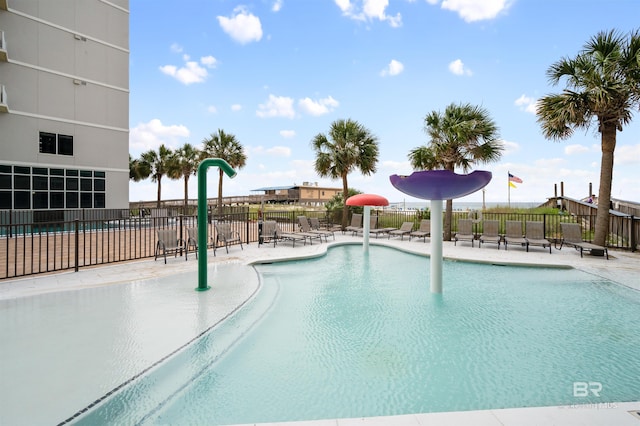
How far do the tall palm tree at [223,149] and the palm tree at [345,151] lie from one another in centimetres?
1218

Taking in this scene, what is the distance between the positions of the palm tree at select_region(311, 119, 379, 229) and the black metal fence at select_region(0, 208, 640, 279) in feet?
9.19

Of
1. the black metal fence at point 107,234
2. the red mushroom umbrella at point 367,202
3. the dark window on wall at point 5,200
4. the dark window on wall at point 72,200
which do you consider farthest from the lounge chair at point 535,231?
the dark window on wall at point 5,200

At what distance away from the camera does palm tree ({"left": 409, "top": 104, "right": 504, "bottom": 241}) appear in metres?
13.7

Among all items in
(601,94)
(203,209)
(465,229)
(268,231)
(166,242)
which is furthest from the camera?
(465,229)

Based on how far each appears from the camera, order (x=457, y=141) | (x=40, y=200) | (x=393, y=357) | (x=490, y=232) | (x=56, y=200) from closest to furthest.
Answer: (x=393, y=357) → (x=490, y=232) → (x=457, y=141) → (x=40, y=200) → (x=56, y=200)

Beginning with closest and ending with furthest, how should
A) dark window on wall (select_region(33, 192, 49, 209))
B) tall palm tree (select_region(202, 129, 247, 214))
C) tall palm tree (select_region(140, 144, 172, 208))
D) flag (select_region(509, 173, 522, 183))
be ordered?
1. dark window on wall (select_region(33, 192, 49, 209))
2. flag (select_region(509, 173, 522, 183))
3. tall palm tree (select_region(202, 129, 247, 214))
4. tall palm tree (select_region(140, 144, 172, 208))

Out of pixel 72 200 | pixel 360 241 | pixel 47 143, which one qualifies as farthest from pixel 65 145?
pixel 360 241

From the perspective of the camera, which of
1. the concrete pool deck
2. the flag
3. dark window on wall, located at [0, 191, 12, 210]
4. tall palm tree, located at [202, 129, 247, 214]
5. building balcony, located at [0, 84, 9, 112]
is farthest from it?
tall palm tree, located at [202, 129, 247, 214]

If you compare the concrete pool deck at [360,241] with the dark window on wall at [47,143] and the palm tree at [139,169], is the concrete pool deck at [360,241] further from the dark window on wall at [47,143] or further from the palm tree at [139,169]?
the palm tree at [139,169]

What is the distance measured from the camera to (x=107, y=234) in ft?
47.5

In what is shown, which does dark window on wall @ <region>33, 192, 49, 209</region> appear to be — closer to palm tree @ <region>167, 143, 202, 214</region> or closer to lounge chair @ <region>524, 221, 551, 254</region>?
palm tree @ <region>167, 143, 202, 214</region>

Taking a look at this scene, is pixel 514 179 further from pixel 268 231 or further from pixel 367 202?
pixel 268 231

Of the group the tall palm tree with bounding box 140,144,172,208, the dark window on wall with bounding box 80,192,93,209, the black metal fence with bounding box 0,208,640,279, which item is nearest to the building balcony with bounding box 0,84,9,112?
the black metal fence with bounding box 0,208,640,279

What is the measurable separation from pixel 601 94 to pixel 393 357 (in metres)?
11.5
